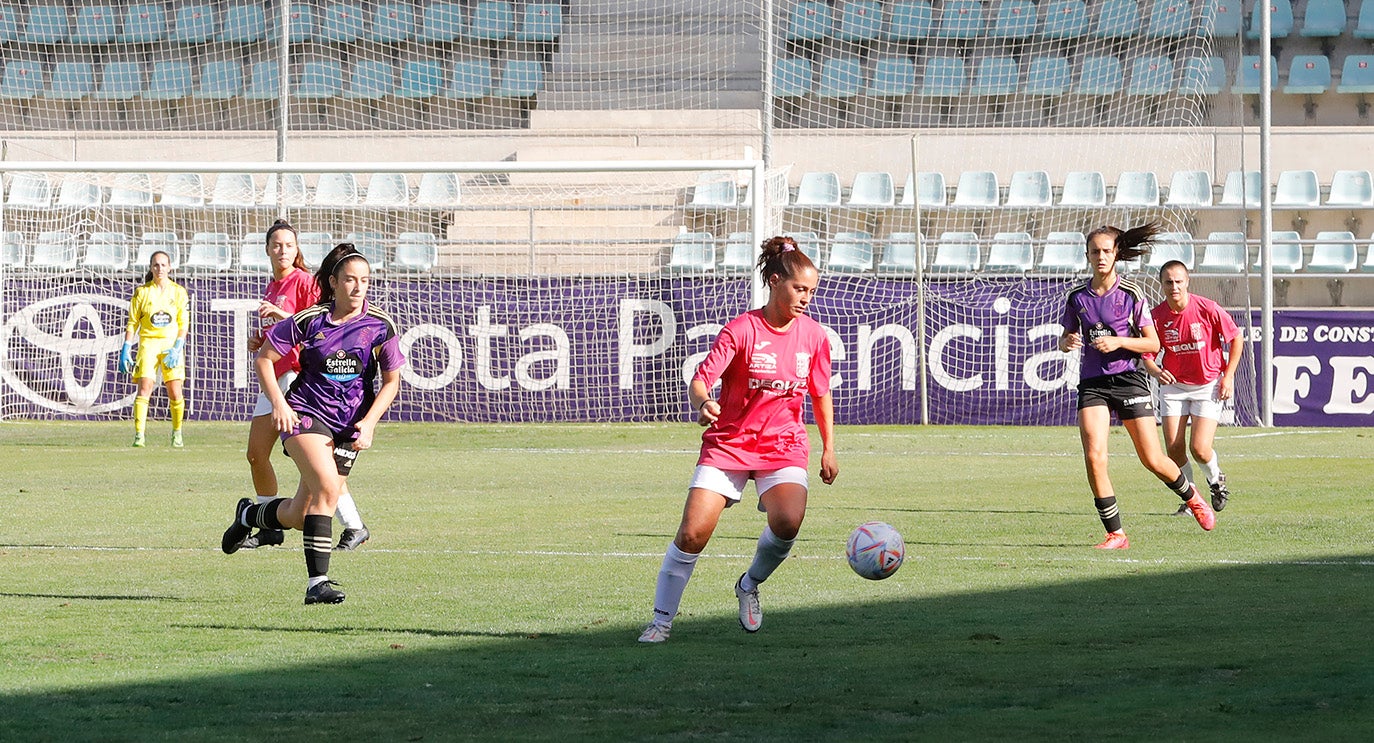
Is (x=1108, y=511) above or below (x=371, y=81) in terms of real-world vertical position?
below

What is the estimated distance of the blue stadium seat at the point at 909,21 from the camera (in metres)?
30.1

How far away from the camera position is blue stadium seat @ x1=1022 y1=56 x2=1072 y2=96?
94.3 ft

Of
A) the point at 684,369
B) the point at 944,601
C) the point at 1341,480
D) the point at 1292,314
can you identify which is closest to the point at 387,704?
A: the point at 944,601

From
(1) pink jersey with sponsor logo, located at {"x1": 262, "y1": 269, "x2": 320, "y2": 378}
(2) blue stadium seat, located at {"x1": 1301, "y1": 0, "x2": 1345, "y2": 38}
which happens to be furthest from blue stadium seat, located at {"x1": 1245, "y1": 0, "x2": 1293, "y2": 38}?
(1) pink jersey with sponsor logo, located at {"x1": 262, "y1": 269, "x2": 320, "y2": 378}

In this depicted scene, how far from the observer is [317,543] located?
8570 mm

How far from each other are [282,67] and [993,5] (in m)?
12.2

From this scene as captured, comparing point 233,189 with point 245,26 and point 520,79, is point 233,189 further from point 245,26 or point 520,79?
point 520,79

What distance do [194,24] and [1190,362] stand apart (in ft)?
74.2

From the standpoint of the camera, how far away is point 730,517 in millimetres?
13398

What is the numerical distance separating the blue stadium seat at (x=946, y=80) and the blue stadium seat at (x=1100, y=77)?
219 cm

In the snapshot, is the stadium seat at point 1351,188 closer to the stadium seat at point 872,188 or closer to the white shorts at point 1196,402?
the stadium seat at point 872,188

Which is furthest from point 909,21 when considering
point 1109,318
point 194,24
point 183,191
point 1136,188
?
point 1109,318

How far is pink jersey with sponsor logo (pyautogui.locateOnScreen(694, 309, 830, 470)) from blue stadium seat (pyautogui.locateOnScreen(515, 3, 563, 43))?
2333cm

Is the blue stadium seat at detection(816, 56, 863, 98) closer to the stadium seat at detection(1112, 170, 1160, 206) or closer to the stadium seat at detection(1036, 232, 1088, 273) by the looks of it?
the stadium seat at detection(1036, 232, 1088, 273)
